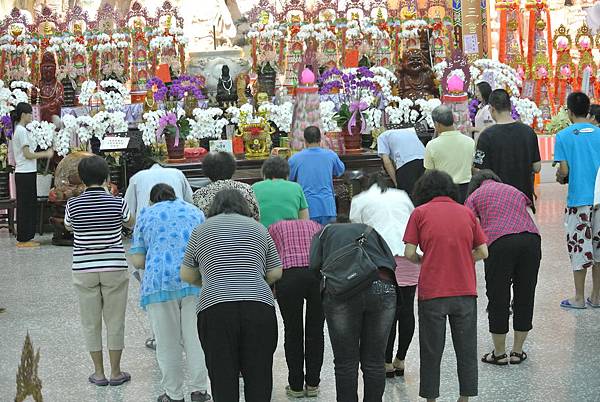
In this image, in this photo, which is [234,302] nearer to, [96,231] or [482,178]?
[96,231]

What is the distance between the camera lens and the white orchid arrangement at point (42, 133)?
12.3 meters

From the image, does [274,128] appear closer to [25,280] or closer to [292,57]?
[292,57]

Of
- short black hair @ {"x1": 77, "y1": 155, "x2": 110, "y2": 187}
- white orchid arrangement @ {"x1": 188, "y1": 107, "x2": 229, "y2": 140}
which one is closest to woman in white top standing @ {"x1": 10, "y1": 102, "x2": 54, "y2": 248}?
white orchid arrangement @ {"x1": 188, "y1": 107, "x2": 229, "y2": 140}

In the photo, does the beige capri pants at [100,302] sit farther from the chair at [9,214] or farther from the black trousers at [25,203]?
the chair at [9,214]

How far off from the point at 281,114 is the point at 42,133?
2.72 metres

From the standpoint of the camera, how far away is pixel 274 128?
1322 centimetres

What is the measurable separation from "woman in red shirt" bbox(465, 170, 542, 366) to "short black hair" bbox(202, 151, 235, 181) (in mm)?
1393

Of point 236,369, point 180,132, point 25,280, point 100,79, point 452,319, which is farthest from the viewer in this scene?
point 100,79

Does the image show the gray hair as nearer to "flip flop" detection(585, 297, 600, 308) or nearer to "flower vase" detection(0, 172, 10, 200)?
"flip flop" detection(585, 297, 600, 308)

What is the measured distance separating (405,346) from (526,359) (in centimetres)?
88

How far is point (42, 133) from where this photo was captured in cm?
1234

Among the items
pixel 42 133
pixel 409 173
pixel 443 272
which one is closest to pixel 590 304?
pixel 409 173

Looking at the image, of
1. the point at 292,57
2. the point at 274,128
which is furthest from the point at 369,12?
the point at 274,128

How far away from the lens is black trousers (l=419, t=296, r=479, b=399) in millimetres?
5457
